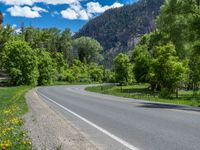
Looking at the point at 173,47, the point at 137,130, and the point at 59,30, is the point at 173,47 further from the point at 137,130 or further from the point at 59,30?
the point at 59,30

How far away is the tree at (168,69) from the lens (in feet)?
147

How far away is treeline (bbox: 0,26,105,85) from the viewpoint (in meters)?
101

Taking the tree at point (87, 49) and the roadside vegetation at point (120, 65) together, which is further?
the tree at point (87, 49)

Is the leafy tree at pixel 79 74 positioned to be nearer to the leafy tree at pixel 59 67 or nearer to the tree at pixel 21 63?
the leafy tree at pixel 59 67

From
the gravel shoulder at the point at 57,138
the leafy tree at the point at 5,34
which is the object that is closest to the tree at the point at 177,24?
the gravel shoulder at the point at 57,138

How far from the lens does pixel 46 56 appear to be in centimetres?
11325

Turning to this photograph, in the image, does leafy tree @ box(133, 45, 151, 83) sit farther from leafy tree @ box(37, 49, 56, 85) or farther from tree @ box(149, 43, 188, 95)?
leafy tree @ box(37, 49, 56, 85)

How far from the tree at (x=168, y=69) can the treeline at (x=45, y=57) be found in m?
55.3

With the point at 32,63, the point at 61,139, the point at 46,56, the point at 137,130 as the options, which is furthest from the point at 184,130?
the point at 46,56

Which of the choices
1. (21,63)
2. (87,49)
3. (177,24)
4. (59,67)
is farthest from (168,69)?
(87,49)

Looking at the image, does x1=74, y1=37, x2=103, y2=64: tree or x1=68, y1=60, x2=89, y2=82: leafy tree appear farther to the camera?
x1=74, y1=37, x2=103, y2=64: tree

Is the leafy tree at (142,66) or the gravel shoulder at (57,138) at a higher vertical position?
the leafy tree at (142,66)

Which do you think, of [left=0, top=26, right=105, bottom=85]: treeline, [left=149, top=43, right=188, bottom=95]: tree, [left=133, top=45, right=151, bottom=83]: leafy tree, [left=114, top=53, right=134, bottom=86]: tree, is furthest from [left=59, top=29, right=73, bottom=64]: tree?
[left=149, top=43, right=188, bottom=95]: tree

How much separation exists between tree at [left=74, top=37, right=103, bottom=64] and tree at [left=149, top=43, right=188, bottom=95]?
128 meters
